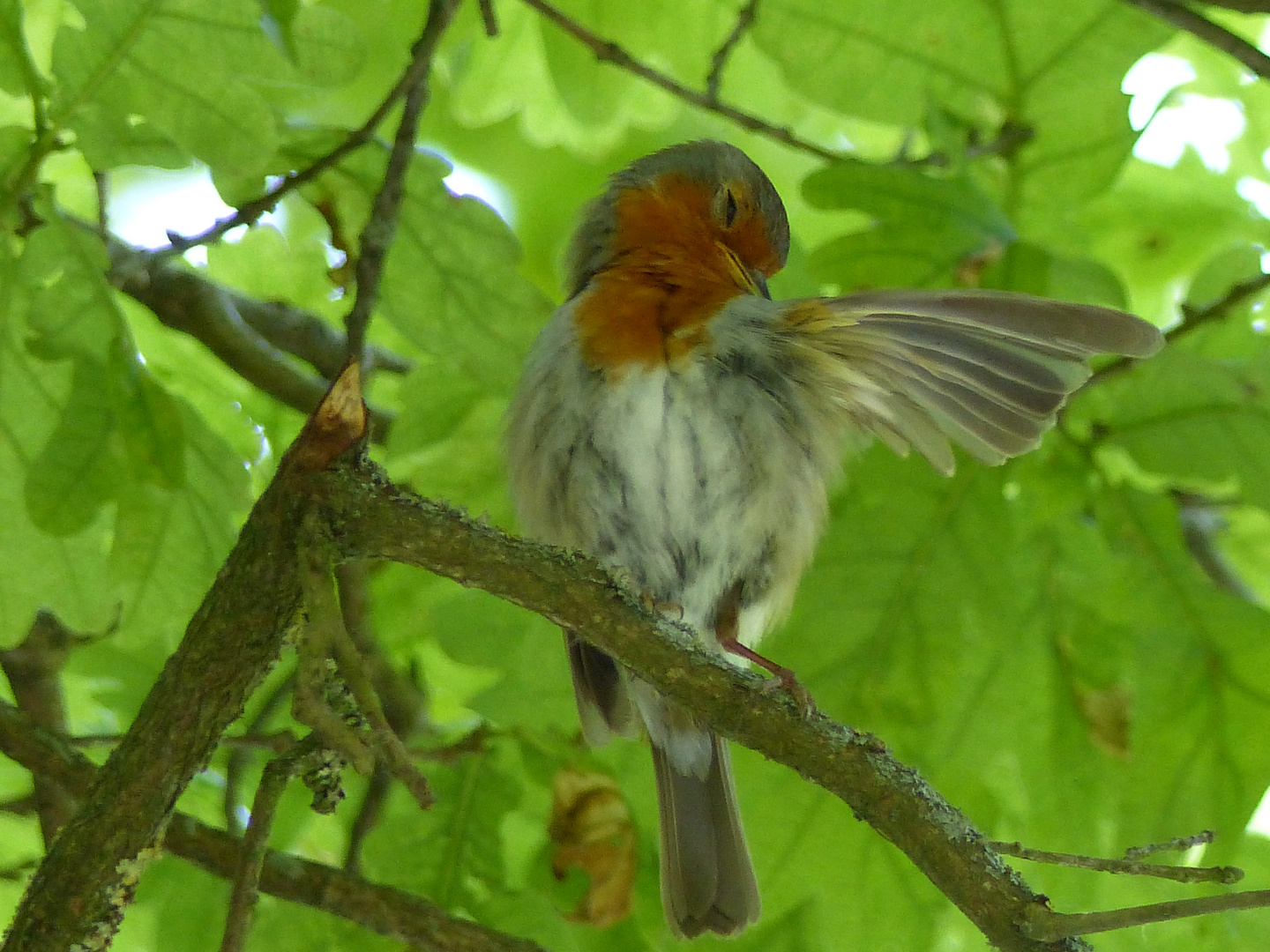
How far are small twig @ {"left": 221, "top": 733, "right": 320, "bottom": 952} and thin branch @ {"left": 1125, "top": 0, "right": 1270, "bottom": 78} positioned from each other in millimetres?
1987

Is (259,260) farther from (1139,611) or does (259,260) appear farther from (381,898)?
(1139,611)

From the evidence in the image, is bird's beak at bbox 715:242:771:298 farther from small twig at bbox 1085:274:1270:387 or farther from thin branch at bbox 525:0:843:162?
small twig at bbox 1085:274:1270:387

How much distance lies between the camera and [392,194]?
2.47 m

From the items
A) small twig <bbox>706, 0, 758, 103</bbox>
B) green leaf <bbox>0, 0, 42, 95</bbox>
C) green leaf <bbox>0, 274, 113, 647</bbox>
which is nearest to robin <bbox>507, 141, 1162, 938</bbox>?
small twig <bbox>706, 0, 758, 103</bbox>

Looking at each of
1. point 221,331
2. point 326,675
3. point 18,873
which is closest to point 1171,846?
point 326,675

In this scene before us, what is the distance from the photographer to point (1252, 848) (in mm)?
2686

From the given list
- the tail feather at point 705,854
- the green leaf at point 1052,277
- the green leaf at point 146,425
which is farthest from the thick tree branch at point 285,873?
the green leaf at point 1052,277

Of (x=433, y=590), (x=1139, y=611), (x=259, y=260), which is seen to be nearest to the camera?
(x=1139, y=611)

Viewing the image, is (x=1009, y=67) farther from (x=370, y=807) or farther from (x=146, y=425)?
(x=370, y=807)

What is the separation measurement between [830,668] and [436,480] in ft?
3.03

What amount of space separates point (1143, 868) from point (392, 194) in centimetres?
170

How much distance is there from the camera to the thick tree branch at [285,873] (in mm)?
2258

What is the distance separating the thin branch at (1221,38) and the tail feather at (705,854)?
163 cm

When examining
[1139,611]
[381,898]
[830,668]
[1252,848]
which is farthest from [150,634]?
[1252,848]
